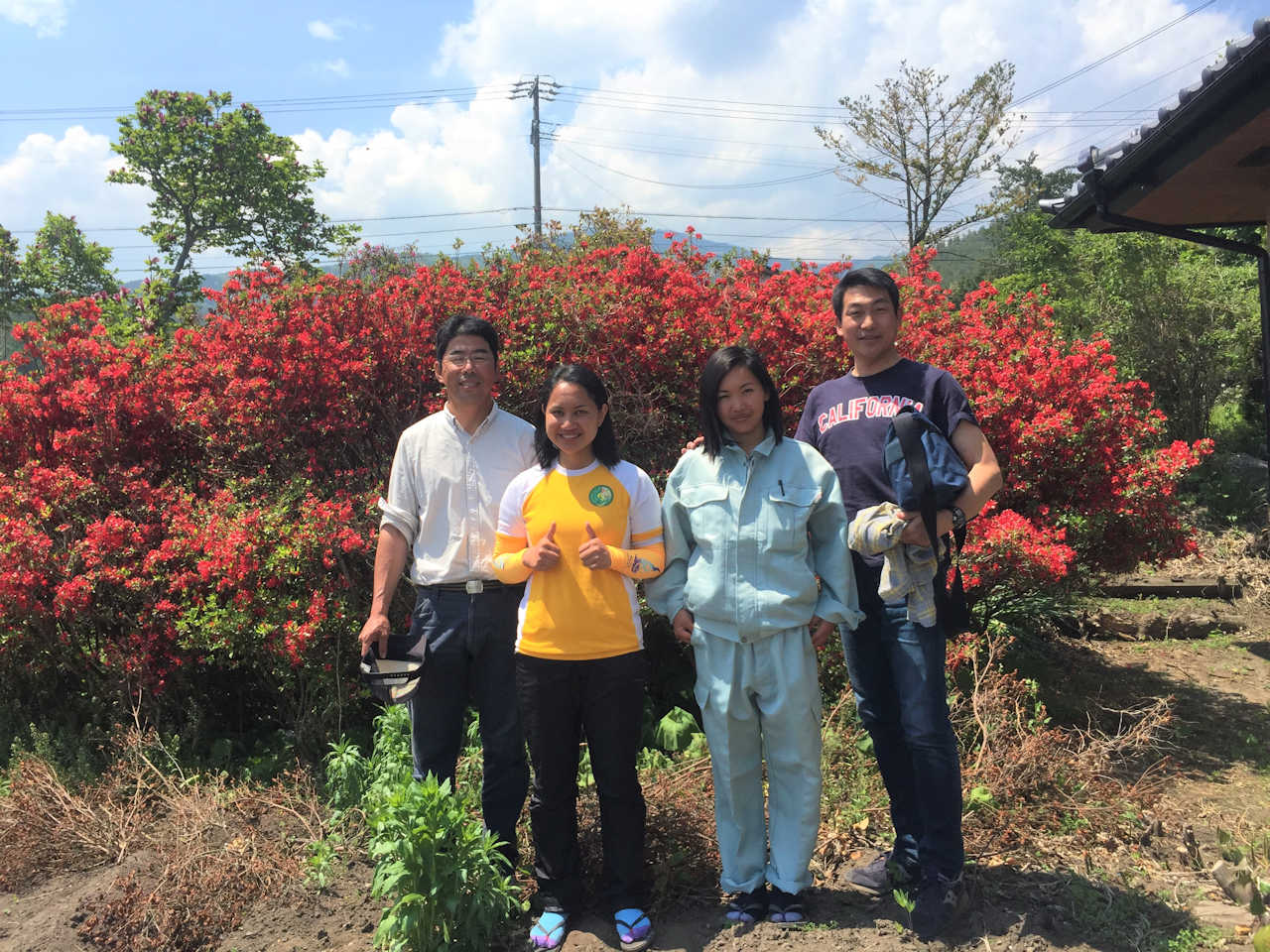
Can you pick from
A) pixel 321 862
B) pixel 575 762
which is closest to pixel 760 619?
pixel 575 762

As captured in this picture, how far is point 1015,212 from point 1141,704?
2454cm

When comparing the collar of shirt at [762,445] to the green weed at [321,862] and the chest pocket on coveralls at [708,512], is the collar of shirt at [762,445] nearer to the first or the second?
the chest pocket on coveralls at [708,512]

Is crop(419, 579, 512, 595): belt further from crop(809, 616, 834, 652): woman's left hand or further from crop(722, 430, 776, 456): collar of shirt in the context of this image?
crop(809, 616, 834, 652): woman's left hand

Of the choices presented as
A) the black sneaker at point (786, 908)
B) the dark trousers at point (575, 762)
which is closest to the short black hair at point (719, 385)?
the dark trousers at point (575, 762)

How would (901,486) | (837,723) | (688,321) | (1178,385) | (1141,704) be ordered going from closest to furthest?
(901,486), (837,723), (688,321), (1141,704), (1178,385)

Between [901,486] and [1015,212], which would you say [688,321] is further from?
[1015,212]

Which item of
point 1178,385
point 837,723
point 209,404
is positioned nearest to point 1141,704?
point 837,723

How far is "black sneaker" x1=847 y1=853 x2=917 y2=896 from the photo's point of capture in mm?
2658

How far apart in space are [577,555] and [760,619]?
0.56 m

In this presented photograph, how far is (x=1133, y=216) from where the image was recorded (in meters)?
5.51

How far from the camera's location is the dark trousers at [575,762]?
253 cm

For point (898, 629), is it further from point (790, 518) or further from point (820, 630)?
point (790, 518)

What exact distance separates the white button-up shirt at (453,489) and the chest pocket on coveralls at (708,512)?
1.83 feet

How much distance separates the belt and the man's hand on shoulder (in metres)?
0.18
